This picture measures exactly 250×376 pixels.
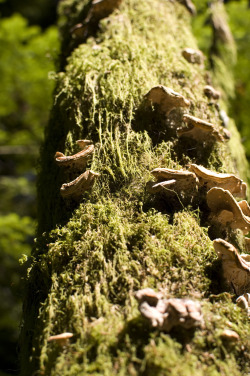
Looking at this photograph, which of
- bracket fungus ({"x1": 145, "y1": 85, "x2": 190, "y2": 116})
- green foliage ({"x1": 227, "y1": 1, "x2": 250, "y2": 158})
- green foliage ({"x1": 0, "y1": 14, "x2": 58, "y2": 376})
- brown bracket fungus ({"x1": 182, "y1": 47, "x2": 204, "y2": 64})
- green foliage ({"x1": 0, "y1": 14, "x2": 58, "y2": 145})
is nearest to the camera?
bracket fungus ({"x1": 145, "y1": 85, "x2": 190, "y2": 116})

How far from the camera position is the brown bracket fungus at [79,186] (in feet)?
6.39

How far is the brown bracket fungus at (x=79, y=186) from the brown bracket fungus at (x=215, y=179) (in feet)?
2.06

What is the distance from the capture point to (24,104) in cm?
860

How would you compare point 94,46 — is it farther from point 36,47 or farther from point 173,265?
point 36,47

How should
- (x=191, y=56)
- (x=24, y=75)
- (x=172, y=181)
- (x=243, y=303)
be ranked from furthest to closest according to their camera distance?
(x=24, y=75) < (x=191, y=56) < (x=172, y=181) < (x=243, y=303)

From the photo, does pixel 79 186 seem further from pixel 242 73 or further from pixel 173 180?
pixel 242 73

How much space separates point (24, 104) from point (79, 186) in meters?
7.42

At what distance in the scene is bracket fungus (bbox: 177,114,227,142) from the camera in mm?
2151

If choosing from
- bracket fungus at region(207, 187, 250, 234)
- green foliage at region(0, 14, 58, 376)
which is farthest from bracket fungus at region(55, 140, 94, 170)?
green foliage at region(0, 14, 58, 376)

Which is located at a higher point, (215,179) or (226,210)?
(215,179)

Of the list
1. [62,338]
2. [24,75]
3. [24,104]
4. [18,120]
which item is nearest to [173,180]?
[62,338]

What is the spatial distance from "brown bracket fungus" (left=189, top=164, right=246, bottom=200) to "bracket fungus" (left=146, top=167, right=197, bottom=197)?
0.23ft

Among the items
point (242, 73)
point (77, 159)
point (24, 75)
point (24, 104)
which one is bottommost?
point (24, 104)

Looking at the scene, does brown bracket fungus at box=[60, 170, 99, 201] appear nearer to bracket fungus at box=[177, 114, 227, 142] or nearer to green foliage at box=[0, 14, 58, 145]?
bracket fungus at box=[177, 114, 227, 142]
